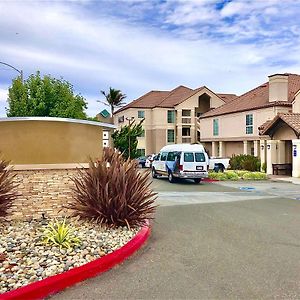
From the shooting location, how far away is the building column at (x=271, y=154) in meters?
29.9

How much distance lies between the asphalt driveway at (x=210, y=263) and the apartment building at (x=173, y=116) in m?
43.8

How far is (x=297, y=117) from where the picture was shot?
2827cm

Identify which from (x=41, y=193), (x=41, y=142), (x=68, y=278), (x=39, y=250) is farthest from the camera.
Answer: (x=41, y=142)

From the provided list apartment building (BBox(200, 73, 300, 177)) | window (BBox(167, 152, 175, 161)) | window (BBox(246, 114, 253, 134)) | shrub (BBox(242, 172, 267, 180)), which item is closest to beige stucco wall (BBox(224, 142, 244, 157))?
apartment building (BBox(200, 73, 300, 177))

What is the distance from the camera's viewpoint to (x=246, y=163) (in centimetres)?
3288

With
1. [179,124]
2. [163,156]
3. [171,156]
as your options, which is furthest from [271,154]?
[179,124]

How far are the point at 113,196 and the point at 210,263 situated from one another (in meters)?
2.96

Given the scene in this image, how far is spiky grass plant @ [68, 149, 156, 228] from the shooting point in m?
8.87

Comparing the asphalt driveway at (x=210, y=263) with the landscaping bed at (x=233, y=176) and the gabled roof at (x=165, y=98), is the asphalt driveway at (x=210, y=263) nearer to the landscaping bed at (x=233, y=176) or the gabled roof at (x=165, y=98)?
the landscaping bed at (x=233, y=176)

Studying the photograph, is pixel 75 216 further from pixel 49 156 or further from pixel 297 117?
pixel 297 117

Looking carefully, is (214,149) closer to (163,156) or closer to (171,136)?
(171,136)

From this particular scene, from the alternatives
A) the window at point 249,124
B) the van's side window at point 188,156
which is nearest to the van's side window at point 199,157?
the van's side window at point 188,156

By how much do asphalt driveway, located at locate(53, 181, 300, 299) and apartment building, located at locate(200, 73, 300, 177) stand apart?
18.0 m

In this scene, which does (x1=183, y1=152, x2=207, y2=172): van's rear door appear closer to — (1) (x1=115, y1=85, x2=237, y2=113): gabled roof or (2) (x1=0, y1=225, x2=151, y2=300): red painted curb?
(2) (x1=0, y1=225, x2=151, y2=300): red painted curb
